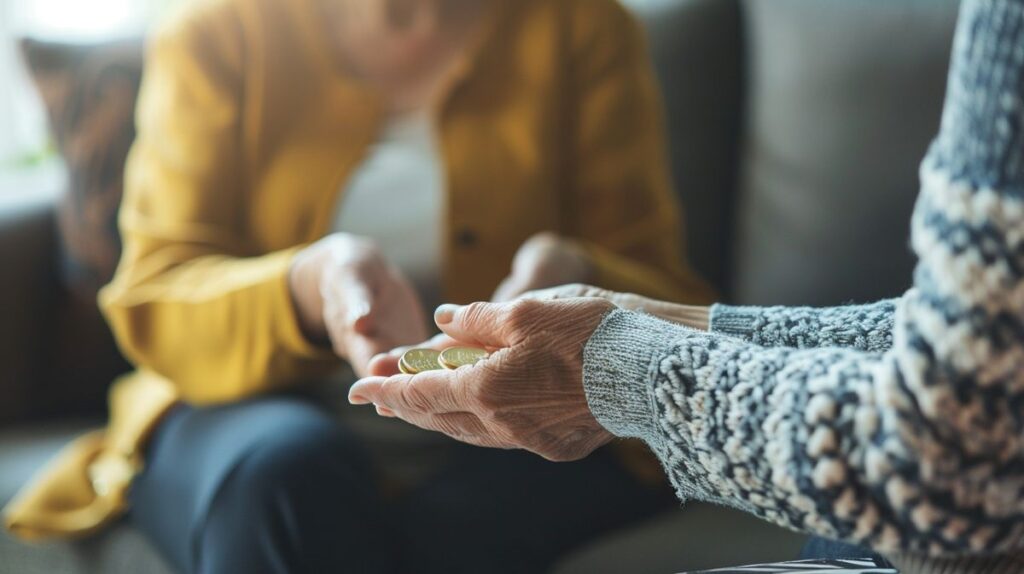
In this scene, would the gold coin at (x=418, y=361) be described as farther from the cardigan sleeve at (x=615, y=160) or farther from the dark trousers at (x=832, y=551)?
the cardigan sleeve at (x=615, y=160)

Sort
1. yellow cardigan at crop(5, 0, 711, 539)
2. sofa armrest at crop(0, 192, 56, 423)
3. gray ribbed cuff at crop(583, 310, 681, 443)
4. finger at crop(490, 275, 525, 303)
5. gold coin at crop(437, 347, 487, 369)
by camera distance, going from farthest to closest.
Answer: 1. sofa armrest at crop(0, 192, 56, 423)
2. yellow cardigan at crop(5, 0, 711, 539)
3. finger at crop(490, 275, 525, 303)
4. gold coin at crop(437, 347, 487, 369)
5. gray ribbed cuff at crop(583, 310, 681, 443)

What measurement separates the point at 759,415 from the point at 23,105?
6.32 feet


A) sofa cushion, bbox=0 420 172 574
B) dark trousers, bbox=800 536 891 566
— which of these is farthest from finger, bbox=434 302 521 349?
sofa cushion, bbox=0 420 172 574

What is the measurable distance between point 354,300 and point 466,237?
10.5 inches

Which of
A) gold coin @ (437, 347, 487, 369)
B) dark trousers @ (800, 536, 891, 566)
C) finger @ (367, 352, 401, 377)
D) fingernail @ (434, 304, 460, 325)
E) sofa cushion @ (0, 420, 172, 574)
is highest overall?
fingernail @ (434, 304, 460, 325)

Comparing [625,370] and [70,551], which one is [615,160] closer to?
[625,370]

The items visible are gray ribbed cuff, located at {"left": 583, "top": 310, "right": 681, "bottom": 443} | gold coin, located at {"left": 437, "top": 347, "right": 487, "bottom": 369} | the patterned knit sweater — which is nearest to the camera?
the patterned knit sweater

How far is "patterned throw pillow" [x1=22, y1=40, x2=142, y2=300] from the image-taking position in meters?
1.27

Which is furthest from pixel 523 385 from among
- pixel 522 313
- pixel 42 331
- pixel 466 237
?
pixel 42 331

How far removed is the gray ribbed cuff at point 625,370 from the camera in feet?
1.95

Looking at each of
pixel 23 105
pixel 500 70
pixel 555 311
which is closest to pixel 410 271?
pixel 500 70

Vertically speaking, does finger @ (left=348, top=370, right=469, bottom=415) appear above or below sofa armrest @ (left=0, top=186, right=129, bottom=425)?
above

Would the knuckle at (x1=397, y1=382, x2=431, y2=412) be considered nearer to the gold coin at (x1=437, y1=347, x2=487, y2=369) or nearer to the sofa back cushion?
the gold coin at (x1=437, y1=347, x2=487, y2=369)

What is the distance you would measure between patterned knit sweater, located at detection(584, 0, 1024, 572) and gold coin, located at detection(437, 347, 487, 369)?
0.18 meters
